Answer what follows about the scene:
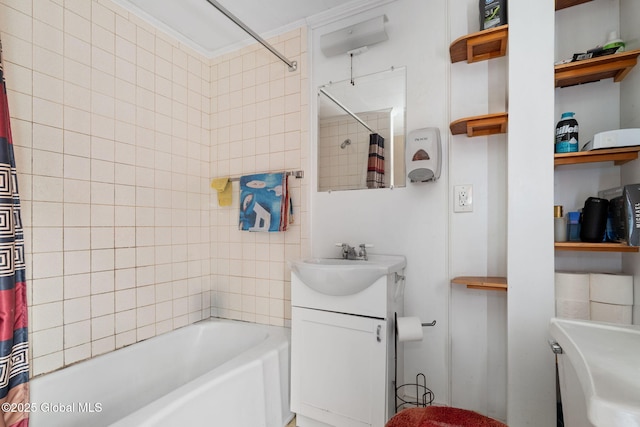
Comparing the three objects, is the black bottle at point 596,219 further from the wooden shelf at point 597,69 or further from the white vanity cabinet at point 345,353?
the white vanity cabinet at point 345,353

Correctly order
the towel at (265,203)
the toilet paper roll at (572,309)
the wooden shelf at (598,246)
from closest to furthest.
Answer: the wooden shelf at (598,246)
the toilet paper roll at (572,309)
the towel at (265,203)

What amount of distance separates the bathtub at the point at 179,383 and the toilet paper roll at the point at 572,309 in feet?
4.32

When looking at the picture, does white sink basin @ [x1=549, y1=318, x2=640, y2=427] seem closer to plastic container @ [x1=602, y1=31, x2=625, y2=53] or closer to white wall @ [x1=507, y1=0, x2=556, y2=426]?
white wall @ [x1=507, y1=0, x2=556, y2=426]

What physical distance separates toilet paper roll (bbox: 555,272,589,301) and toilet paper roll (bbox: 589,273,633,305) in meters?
0.03

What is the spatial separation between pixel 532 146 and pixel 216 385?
1.67 m

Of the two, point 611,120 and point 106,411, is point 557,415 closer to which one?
point 611,120

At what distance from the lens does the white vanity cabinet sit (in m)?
1.37

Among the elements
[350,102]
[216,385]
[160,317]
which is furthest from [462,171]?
[160,317]

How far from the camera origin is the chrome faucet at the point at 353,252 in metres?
1.70

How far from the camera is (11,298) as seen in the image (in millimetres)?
1182

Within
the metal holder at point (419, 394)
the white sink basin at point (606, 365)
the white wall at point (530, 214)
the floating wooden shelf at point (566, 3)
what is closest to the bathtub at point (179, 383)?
the metal holder at point (419, 394)

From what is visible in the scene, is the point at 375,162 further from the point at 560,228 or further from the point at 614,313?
the point at 614,313

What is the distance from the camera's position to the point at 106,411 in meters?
1.52

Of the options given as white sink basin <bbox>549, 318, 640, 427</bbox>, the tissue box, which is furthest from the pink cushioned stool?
the tissue box
